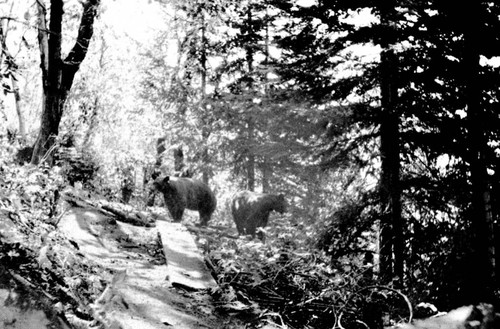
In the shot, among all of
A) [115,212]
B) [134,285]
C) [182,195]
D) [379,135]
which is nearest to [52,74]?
[115,212]

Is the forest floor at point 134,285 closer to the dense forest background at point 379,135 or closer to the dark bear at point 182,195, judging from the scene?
the dense forest background at point 379,135

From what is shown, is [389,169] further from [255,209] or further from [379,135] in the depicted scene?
[255,209]

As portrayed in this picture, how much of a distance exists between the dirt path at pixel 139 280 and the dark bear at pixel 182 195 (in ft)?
14.5

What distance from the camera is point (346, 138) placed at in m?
7.07

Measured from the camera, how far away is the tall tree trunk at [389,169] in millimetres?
6105

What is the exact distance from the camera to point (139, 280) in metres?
5.77

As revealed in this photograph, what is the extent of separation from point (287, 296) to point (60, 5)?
6.94 metres

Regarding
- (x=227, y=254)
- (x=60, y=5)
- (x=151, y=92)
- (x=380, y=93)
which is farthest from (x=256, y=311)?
(x=151, y=92)

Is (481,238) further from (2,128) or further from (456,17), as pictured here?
(2,128)

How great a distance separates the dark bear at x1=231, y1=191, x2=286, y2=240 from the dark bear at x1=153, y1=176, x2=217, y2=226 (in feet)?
4.81

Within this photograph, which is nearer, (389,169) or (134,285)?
(134,285)

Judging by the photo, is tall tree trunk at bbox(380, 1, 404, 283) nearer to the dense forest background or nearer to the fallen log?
the dense forest background

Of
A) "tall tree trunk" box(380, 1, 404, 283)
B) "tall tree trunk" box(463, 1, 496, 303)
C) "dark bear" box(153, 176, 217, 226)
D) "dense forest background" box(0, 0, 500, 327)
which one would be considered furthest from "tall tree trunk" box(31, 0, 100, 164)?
"tall tree trunk" box(463, 1, 496, 303)

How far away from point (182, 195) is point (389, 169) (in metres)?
9.45
